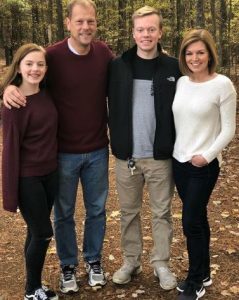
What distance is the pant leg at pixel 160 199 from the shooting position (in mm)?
4277

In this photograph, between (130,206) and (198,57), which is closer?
(198,57)

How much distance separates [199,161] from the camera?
151 inches

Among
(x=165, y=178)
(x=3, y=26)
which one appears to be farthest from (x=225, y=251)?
(x=3, y=26)

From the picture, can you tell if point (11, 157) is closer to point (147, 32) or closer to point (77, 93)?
point (77, 93)

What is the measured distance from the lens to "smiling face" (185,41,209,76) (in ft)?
12.5

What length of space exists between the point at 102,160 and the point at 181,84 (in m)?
1.10

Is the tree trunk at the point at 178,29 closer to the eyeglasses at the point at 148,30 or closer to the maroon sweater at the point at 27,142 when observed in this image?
the eyeglasses at the point at 148,30

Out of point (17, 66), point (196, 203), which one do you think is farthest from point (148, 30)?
point (196, 203)

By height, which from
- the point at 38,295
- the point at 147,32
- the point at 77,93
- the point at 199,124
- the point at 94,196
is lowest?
the point at 38,295

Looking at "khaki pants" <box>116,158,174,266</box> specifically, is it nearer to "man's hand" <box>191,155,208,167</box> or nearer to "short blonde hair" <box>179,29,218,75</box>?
"man's hand" <box>191,155,208,167</box>

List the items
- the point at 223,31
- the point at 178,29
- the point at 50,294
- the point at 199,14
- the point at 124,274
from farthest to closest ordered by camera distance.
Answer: the point at 178,29 < the point at 223,31 < the point at 199,14 < the point at 124,274 < the point at 50,294

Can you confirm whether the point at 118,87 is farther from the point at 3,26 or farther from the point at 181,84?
the point at 3,26

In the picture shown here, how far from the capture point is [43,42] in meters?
31.5

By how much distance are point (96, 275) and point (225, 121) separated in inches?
85.6
